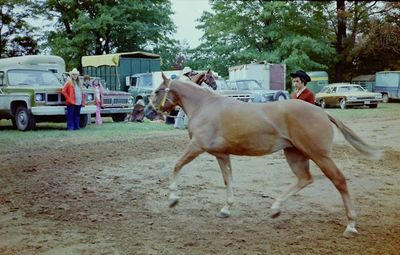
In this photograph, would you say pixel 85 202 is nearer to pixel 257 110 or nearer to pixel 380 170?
pixel 257 110

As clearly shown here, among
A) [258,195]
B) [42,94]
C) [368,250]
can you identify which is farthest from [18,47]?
[368,250]

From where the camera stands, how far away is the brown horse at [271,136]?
18.3 feet

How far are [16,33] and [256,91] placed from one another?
25.3 m

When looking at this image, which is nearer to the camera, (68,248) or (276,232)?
(68,248)

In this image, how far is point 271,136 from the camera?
5840 mm

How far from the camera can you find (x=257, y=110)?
5.97 metres

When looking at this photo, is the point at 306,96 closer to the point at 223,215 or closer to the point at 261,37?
the point at 223,215

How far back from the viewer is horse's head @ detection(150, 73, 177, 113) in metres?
6.93

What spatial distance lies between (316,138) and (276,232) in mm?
1138

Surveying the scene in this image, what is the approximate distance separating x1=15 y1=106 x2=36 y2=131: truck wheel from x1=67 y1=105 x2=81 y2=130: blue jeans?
3.89ft

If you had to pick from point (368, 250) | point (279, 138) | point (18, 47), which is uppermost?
point (18, 47)

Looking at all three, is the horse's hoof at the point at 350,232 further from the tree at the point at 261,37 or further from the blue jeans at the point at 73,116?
the tree at the point at 261,37

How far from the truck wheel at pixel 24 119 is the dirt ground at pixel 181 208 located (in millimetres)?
5524

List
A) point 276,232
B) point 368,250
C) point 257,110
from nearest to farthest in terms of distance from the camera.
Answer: point 368,250, point 276,232, point 257,110
